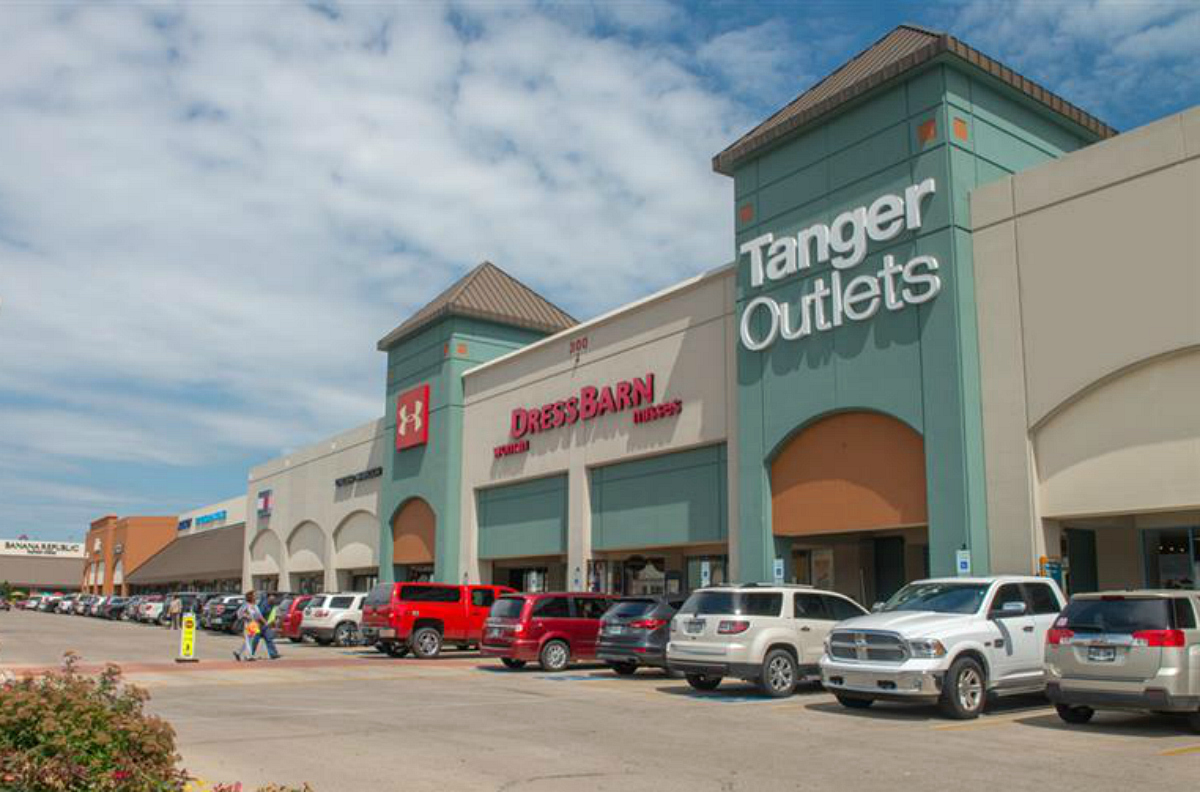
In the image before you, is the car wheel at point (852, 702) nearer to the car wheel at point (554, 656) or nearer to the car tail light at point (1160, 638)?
the car tail light at point (1160, 638)

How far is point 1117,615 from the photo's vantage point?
1268 cm

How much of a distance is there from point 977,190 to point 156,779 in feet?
Answer: 63.6

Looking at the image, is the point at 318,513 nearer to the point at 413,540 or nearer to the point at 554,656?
the point at 413,540

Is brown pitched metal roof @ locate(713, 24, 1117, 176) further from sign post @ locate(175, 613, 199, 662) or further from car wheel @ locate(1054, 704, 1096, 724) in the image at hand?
sign post @ locate(175, 613, 199, 662)

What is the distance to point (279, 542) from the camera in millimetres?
59312

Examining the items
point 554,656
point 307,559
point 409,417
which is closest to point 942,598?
point 554,656

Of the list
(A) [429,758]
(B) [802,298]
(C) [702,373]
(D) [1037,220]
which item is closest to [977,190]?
(D) [1037,220]

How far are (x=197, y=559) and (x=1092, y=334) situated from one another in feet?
226

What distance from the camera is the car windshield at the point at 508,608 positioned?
22.6 metres

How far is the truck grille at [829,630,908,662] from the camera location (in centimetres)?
1376

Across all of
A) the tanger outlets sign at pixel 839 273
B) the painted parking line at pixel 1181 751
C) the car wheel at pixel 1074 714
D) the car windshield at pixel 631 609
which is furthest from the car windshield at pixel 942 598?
the tanger outlets sign at pixel 839 273

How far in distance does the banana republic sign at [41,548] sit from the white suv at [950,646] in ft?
493

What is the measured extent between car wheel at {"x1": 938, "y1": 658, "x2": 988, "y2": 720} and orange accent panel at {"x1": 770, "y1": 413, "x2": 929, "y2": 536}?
787 cm

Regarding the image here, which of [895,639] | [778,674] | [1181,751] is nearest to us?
[1181,751]
